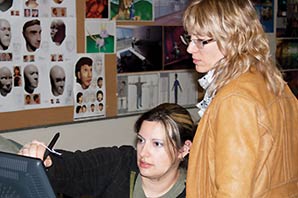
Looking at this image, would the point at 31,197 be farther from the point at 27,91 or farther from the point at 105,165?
the point at 27,91

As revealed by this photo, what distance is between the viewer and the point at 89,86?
8.77 ft

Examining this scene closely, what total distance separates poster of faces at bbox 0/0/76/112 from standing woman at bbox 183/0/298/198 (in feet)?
3.52

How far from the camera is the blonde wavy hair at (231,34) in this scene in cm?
145

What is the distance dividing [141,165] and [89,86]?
959 millimetres

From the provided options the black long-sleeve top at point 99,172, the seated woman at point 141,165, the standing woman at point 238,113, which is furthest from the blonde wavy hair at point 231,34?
the black long-sleeve top at point 99,172

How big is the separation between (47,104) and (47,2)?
17.5 inches

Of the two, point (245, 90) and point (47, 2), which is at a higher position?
point (47, 2)

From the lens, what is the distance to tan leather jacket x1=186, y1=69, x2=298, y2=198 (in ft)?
4.42

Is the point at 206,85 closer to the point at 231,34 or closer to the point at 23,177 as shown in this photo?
the point at 231,34

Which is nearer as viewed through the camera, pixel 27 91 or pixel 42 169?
pixel 42 169

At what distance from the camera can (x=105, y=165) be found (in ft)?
6.19

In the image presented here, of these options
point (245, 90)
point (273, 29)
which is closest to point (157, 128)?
point (245, 90)

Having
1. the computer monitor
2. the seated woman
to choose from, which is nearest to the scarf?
the seated woman

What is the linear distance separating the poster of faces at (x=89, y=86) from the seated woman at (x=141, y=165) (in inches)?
29.5
